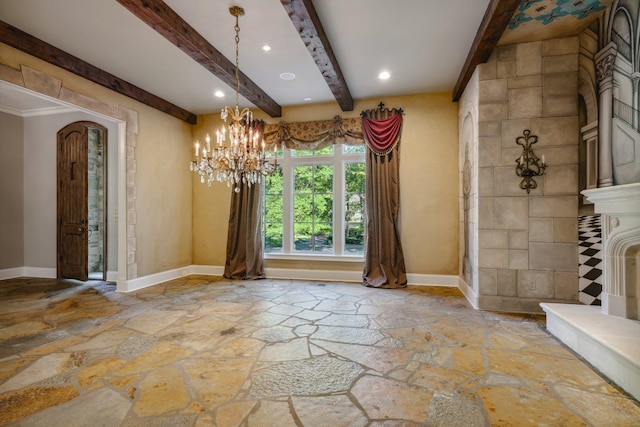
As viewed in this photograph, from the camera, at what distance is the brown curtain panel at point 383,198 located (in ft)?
15.7

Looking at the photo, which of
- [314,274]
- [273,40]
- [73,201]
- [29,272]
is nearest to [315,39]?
[273,40]

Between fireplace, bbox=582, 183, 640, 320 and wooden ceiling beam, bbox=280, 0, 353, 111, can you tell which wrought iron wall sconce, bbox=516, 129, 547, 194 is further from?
wooden ceiling beam, bbox=280, 0, 353, 111

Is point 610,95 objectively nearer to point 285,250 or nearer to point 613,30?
point 613,30

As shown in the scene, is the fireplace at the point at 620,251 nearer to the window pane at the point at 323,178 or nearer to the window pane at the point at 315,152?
the window pane at the point at 323,178

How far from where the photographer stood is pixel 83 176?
17.0 feet

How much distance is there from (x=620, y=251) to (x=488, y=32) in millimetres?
2332

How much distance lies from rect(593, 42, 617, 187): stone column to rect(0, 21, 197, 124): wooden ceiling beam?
589 cm

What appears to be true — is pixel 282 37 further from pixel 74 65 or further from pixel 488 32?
pixel 74 65

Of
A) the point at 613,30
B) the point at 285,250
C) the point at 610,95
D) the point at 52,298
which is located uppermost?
the point at 613,30

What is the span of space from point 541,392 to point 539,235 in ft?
6.78

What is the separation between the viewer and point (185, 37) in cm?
301

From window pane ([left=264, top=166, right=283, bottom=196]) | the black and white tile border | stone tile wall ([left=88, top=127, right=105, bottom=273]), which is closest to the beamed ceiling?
window pane ([left=264, top=166, right=283, bottom=196])

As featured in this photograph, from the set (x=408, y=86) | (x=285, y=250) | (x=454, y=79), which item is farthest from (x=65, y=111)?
(x=454, y=79)

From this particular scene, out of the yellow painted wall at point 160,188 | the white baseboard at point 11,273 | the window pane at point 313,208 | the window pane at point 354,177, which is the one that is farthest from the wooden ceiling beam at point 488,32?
the white baseboard at point 11,273
